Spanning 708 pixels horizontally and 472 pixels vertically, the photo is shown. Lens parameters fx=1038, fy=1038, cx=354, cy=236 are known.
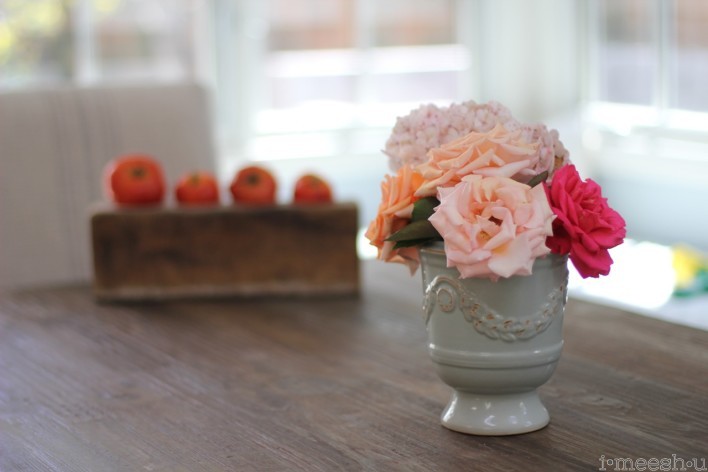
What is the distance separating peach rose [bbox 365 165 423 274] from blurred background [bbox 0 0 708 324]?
2.32 m

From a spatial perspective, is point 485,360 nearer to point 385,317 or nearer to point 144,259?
point 385,317

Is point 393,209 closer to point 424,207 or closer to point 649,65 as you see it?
point 424,207

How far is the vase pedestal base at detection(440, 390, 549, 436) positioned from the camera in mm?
993

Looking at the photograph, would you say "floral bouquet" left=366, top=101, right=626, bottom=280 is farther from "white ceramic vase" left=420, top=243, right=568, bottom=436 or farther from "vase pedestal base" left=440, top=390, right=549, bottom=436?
"vase pedestal base" left=440, top=390, right=549, bottom=436

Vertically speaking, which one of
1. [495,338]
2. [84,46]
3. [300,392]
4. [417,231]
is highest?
[84,46]

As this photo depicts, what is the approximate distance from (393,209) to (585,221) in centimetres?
18

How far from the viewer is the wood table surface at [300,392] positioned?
957 millimetres

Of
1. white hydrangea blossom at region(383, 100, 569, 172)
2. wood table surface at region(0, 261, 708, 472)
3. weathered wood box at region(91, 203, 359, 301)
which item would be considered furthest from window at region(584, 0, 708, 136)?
white hydrangea blossom at region(383, 100, 569, 172)

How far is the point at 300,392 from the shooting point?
3.85 ft

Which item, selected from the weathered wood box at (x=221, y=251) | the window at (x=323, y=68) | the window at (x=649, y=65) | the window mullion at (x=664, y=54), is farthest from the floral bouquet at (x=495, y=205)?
the window at (x=323, y=68)

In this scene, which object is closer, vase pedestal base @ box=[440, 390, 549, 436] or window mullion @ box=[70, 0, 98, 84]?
vase pedestal base @ box=[440, 390, 549, 436]

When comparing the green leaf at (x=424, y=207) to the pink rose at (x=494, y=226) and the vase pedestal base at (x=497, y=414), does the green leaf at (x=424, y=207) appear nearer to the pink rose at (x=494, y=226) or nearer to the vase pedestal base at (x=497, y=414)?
the pink rose at (x=494, y=226)

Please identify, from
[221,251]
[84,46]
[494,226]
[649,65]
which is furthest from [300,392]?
[649,65]

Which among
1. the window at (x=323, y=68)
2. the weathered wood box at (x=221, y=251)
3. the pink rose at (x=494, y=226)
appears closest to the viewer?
the pink rose at (x=494, y=226)
